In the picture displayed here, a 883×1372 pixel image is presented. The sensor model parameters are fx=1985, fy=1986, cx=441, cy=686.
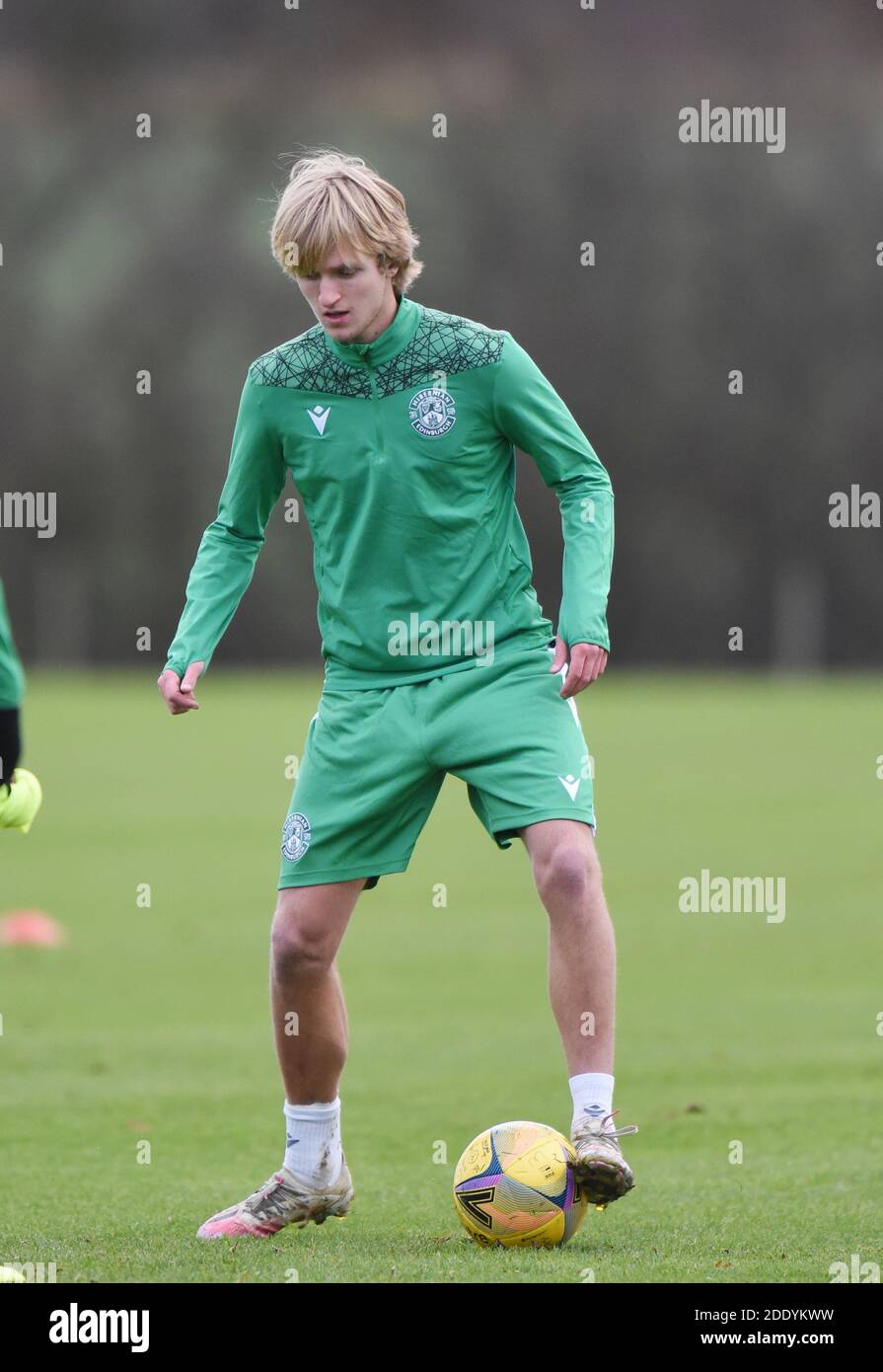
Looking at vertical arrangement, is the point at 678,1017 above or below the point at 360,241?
below

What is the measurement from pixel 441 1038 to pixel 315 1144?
13.5ft

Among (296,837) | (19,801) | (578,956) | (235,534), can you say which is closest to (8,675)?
(19,801)

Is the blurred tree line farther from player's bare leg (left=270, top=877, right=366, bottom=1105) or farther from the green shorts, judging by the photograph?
the green shorts

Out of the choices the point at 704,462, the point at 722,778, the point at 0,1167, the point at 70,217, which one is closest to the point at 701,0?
the point at 704,462

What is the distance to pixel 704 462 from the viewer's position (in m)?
50.6

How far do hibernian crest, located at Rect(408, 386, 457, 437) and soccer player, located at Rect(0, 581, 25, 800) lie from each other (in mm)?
1225

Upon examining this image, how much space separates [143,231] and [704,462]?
15.6 metres

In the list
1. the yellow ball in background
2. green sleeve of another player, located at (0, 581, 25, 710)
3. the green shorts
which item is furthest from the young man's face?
the yellow ball in background

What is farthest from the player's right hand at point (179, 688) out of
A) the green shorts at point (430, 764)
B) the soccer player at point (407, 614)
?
the green shorts at point (430, 764)

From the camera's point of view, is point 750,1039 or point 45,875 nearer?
point 750,1039

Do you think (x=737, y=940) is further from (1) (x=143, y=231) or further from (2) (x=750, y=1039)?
(1) (x=143, y=231)

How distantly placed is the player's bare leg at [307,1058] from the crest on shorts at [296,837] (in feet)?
0.30

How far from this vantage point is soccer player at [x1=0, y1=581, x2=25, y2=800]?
5.27 meters

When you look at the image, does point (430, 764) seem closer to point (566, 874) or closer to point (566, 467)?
point (566, 874)
